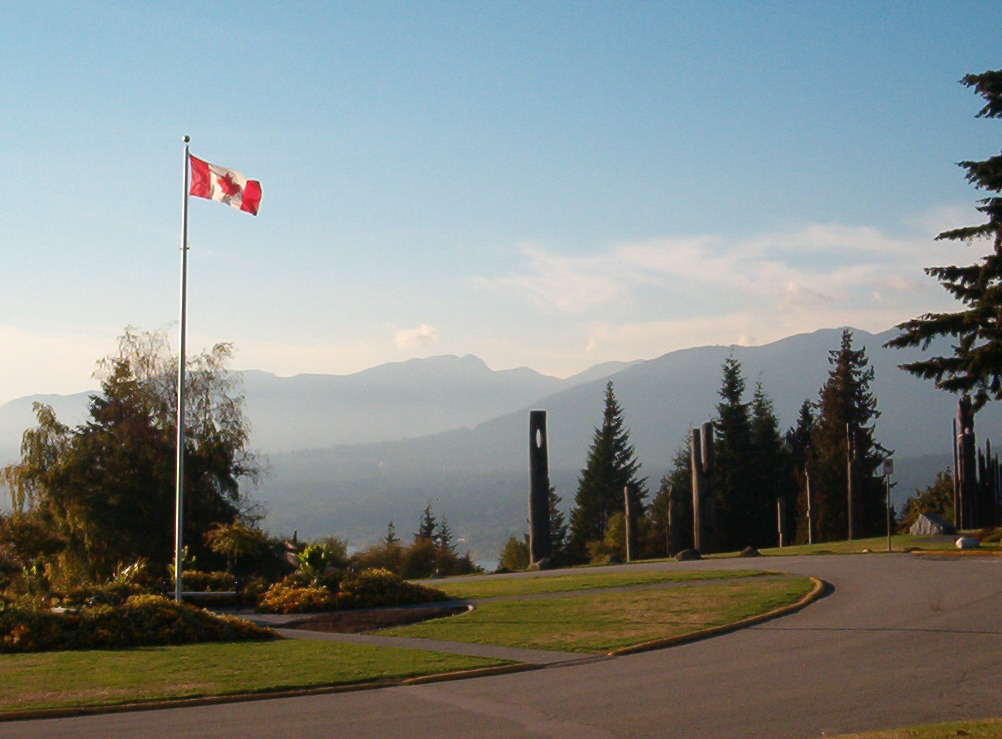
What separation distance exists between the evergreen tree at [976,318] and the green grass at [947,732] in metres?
21.1

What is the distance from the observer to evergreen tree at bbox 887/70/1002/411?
98.7 feet

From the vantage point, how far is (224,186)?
23.2 m

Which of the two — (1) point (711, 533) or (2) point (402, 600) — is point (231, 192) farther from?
(1) point (711, 533)

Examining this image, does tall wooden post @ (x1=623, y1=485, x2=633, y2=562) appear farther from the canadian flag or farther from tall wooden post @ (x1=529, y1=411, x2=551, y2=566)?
the canadian flag

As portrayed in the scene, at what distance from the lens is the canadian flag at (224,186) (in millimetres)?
22953

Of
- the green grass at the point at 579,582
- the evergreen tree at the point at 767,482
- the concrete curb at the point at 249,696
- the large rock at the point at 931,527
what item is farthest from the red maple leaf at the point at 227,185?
the evergreen tree at the point at 767,482

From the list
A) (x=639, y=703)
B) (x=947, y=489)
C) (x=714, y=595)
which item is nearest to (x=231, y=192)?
(x=714, y=595)

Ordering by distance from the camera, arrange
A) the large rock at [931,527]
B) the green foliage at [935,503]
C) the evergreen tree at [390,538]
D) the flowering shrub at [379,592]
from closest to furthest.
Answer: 1. the flowering shrub at [379,592]
2. the large rock at [931,527]
3. the green foliage at [935,503]
4. the evergreen tree at [390,538]

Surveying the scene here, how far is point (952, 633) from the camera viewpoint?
1684cm

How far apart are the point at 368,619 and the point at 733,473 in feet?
176

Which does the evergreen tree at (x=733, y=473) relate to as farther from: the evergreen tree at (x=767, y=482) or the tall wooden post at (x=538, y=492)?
the tall wooden post at (x=538, y=492)

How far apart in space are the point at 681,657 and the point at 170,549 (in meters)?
33.2

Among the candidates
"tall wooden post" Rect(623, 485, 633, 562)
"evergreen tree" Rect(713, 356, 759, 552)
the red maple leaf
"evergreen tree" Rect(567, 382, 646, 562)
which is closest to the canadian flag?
the red maple leaf

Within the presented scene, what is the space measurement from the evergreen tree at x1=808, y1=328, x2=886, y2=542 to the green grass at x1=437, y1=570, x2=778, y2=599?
90.2 feet
